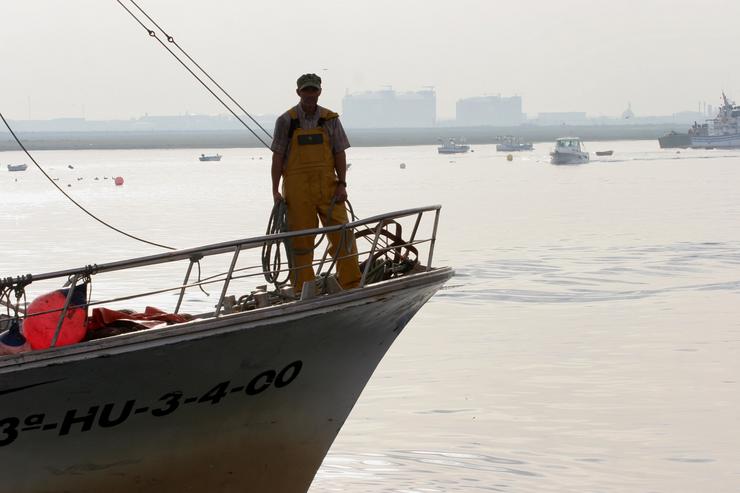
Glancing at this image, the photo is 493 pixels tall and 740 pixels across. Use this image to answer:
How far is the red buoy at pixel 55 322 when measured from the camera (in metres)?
8.32

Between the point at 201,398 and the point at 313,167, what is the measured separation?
170 centimetres

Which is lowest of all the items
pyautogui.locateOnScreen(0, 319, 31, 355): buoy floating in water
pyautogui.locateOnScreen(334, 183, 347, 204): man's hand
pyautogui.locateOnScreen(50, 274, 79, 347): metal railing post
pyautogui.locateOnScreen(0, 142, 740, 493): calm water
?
pyautogui.locateOnScreen(0, 142, 740, 493): calm water

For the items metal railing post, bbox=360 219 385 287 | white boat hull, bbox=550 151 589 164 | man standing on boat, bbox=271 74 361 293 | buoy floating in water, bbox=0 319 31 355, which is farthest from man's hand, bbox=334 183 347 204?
white boat hull, bbox=550 151 589 164

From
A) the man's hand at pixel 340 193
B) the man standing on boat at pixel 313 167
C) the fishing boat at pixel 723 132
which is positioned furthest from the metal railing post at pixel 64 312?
the fishing boat at pixel 723 132

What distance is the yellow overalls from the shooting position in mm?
9305

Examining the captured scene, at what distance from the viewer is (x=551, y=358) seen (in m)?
15.8

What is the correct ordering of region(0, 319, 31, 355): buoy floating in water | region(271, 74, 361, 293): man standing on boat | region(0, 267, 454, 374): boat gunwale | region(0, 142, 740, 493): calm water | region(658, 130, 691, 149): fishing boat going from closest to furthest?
region(0, 267, 454, 374): boat gunwale < region(0, 319, 31, 355): buoy floating in water < region(271, 74, 361, 293): man standing on boat < region(0, 142, 740, 493): calm water < region(658, 130, 691, 149): fishing boat

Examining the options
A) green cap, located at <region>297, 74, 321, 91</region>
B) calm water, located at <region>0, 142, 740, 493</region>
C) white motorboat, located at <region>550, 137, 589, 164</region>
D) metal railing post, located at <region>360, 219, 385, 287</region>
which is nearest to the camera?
metal railing post, located at <region>360, 219, 385, 287</region>

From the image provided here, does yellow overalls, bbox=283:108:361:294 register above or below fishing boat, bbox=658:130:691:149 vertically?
above

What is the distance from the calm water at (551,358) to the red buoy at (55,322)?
2.81m

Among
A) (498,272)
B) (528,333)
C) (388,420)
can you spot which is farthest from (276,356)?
(498,272)

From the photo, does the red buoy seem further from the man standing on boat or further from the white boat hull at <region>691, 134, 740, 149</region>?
the white boat hull at <region>691, 134, 740, 149</region>

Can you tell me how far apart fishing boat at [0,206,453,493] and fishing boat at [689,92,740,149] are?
115858 millimetres

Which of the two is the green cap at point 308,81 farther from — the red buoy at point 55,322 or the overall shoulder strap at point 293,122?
the red buoy at point 55,322
